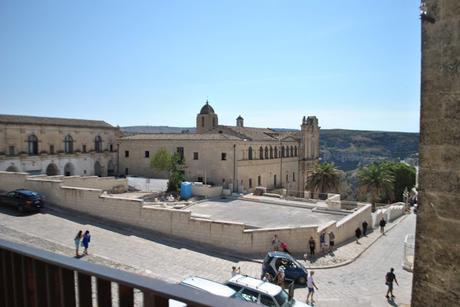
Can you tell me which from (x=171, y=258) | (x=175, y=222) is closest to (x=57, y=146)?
(x=175, y=222)

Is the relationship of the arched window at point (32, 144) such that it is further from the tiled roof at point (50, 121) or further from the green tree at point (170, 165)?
the green tree at point (170, 165)

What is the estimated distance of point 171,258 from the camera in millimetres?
16500

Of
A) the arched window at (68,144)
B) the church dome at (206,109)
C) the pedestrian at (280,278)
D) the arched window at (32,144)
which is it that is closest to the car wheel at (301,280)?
the pedestrian at (280,278)

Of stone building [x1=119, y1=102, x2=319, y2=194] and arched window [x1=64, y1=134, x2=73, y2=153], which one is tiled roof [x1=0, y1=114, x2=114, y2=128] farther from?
stone building [x1=119, y1=102, x2=319, y2=194]

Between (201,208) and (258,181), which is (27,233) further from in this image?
(258,181)

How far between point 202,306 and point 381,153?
612ft

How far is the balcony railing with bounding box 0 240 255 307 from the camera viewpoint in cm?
190

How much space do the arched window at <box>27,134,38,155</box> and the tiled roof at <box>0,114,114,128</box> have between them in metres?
1.44

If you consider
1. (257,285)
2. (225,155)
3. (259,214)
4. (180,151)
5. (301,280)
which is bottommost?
(301,280)

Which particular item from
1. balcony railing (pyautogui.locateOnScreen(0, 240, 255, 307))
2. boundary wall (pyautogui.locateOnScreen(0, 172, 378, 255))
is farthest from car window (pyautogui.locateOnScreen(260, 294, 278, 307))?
balcony railing (pyautogui.locateOnScreen(0, 240, 255, 307))

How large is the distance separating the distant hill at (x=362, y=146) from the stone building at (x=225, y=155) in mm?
111525

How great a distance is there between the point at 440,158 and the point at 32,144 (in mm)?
40586

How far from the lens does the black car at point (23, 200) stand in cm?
2017

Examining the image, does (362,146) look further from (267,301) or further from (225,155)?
(267,301)
